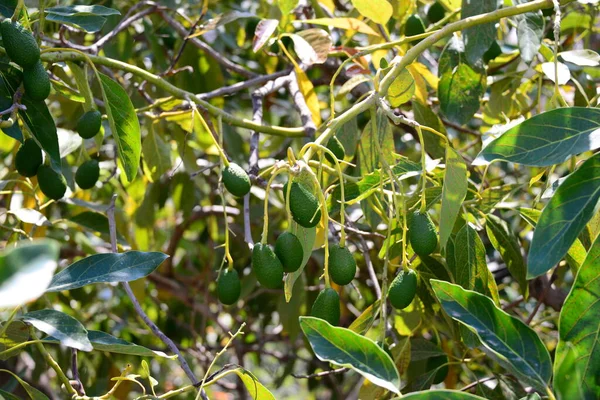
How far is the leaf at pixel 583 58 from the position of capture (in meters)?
1.44

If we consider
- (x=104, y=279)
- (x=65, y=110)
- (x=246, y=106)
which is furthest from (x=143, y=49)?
(x=104, y=279)

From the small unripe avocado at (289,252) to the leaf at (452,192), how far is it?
0.21 meters

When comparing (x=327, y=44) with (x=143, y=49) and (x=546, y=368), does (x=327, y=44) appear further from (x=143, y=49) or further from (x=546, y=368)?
(x=143, y=49)

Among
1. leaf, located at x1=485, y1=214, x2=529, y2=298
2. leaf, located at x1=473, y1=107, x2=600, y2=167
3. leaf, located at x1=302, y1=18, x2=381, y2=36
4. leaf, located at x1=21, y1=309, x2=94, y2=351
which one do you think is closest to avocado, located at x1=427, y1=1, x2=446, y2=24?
leaf, located at x1=302, y1=18, x2=381, y2=36

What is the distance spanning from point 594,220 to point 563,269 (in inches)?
36.6

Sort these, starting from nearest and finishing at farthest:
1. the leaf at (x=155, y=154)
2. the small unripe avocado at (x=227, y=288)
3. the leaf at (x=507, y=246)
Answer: the small unripe avocado at (x=227, y=288), the leaf at (x=507, y=246), the leaf at (x=155, y=154)

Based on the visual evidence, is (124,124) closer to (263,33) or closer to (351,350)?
(263,33)

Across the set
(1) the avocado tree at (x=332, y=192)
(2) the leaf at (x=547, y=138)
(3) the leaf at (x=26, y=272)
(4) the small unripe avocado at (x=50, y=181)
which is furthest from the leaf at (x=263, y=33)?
(3) the leaf at (x=26, y=272)

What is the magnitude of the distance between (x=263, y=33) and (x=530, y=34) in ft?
1.71

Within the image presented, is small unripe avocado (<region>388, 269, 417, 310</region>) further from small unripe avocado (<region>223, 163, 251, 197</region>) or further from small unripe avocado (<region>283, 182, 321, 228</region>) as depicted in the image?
small unripe avocado (<region>223, 163, 251, 197</region>)

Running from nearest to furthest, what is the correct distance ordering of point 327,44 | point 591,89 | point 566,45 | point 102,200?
point 327,44, point 591,89, point 566,45, point 102,200

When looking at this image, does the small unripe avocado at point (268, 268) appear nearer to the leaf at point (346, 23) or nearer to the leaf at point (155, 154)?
the leaf at point (346, 23)

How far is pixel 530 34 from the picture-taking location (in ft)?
4.98

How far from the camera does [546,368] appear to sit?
0.88 meters
